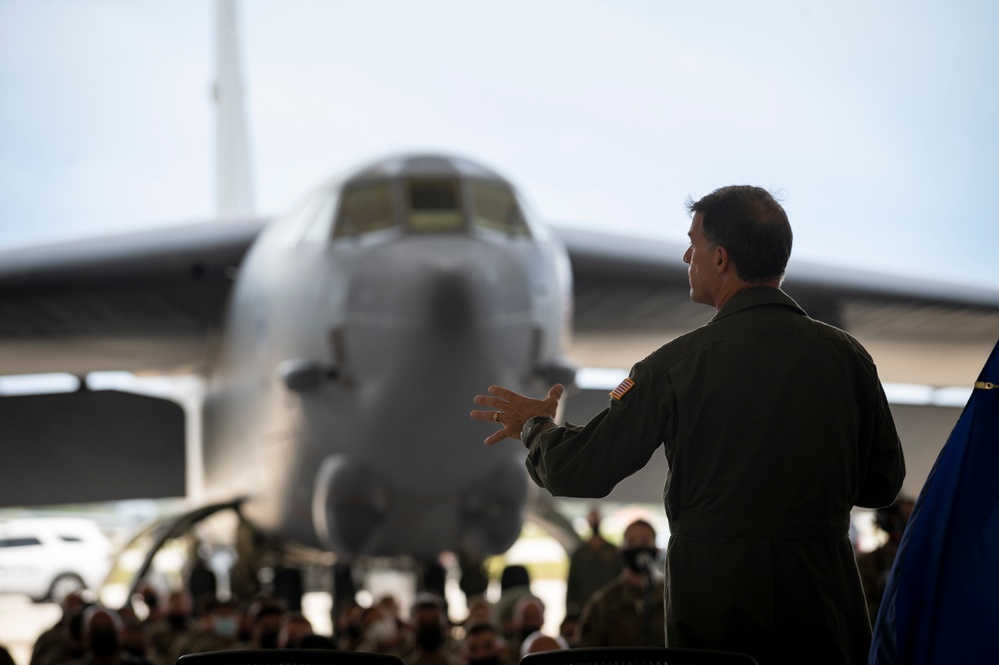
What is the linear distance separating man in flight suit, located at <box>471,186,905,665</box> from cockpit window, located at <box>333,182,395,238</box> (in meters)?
4.61

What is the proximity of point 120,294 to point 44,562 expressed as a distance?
29.1 ft

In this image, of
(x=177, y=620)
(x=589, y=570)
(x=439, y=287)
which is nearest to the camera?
(x=439, y=287)

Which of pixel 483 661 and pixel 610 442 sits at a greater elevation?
pixel 610 442

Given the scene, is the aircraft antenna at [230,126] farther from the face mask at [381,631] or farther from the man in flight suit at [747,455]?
the man in flight suit at [747,455]

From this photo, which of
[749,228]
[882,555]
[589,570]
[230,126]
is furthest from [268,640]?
[230,126]

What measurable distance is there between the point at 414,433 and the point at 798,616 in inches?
176

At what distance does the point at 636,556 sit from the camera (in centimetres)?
410

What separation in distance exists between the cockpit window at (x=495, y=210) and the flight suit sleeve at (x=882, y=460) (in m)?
4.51

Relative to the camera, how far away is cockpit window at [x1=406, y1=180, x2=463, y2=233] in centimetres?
613

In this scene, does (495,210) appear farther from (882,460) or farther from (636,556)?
(882,460)

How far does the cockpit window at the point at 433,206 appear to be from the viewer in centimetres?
613

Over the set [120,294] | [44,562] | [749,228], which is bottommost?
[44,562]

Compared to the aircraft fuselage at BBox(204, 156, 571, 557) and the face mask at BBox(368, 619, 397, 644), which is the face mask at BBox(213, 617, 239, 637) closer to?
the aircraft fuselage at BBox(204, 156, 571, 557)

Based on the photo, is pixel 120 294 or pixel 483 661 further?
pixel 120 294
